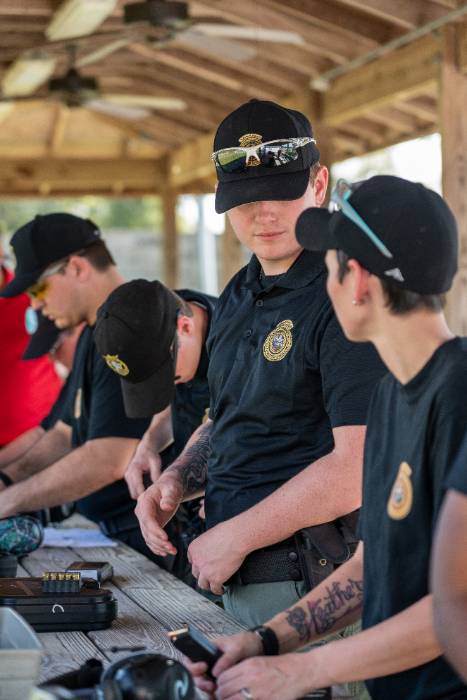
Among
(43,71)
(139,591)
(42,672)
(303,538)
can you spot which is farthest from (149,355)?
(43,71)

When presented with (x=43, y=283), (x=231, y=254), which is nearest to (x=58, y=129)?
(x=231, y=254)

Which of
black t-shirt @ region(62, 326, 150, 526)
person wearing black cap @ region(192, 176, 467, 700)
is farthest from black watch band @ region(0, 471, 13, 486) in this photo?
person wearing black cap @ region(192, 176, 467, 700)

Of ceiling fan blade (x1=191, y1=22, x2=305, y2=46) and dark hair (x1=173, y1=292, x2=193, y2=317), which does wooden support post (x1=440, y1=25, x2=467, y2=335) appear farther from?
dark hair (x1=173, y1=292, x2=193, y2=317)

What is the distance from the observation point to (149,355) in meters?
2.88

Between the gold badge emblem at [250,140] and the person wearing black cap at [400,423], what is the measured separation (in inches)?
30.9

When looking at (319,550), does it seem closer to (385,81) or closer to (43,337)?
(43,337)

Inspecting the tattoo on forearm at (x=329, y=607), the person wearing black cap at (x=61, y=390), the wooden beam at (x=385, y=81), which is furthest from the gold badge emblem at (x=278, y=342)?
the wooden beam at (x=385, y=81)

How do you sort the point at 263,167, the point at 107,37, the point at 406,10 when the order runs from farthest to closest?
1. the point at 107,37
2. the point at 406,10
3. the point at 263,167

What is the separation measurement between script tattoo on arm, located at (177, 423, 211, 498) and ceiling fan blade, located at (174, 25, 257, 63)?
446 centimetres

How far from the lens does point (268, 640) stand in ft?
5.91

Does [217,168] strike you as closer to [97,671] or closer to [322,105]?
[97,671]

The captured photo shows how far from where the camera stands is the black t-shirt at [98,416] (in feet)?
11.2

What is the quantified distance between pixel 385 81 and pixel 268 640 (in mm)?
6214

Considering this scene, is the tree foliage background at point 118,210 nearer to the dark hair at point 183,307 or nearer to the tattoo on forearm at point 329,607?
the dark hair at point 183,307
